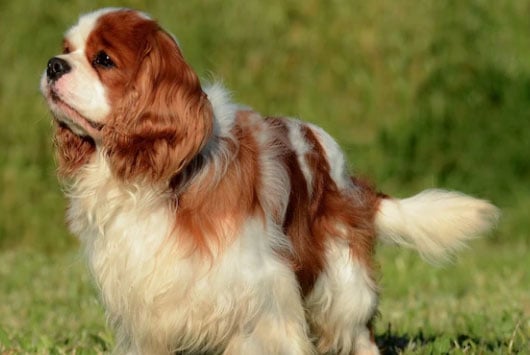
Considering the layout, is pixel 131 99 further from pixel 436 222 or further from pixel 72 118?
pixel 436 222

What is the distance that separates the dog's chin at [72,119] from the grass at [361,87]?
221 inches

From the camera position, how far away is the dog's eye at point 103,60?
4.65m

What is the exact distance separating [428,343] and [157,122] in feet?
6.89

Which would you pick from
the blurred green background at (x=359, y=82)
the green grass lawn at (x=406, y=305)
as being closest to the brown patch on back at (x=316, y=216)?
the green grass lawn at (x=406, y=305)

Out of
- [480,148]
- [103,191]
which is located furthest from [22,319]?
[480,148]

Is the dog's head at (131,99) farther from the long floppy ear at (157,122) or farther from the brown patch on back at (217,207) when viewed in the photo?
the brown patch on back at (217,207)

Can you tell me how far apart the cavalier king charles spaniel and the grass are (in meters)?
5.28

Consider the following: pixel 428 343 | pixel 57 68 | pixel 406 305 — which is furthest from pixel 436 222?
pixel 406 305

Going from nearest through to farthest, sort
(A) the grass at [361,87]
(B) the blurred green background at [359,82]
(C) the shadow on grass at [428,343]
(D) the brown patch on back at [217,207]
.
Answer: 1. (D) the brown patch on back at [217,207]
2. (C) the shadow on grass at [428,343]
3. (A) the grass at [361,87]
4. (B) the blurred green background at [359,82]

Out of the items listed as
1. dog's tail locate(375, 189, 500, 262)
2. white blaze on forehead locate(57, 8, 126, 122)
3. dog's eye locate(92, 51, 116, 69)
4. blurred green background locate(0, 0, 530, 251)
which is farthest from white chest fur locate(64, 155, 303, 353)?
blurred green background locate(0, 0, 530, 251)

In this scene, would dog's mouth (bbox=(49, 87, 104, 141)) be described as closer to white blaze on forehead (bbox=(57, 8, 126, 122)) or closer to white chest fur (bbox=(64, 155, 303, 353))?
white blaze on forehead (bbox=(57, 8, 126, 122))

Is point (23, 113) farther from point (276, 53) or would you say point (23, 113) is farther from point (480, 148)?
point (480, 148)

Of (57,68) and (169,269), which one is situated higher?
(57,68)

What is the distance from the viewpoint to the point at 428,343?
5.98 m
